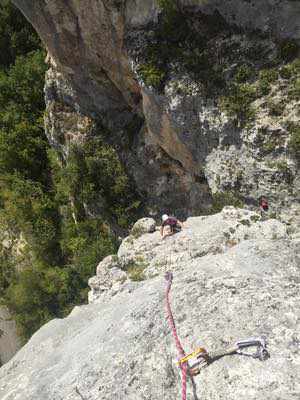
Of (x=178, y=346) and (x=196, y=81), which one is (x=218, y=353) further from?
(x=196, y=81)

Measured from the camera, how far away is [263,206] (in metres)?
11.7

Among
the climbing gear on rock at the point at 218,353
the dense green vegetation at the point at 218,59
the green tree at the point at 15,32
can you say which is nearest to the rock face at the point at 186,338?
the climbing gear on rock at the point at 218,353

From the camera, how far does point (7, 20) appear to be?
2756 centimetres

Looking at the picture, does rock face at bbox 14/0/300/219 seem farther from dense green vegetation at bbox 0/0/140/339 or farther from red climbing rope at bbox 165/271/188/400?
red climbing rope at bbox 165/271/188/400

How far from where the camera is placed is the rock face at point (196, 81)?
11.5 meters

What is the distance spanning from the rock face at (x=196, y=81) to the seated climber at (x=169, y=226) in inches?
86.1

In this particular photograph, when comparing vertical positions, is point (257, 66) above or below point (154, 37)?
below

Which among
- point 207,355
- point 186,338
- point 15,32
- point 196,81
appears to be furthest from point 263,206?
point 15,32

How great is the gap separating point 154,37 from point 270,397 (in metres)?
12.5

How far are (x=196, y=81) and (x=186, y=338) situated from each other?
9.37 m

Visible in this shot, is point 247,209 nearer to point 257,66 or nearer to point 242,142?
point 242,142

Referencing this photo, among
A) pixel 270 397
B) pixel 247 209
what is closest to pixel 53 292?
pixel 247 209

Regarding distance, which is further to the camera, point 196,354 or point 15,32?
point 15,32

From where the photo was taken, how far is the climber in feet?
38.3
